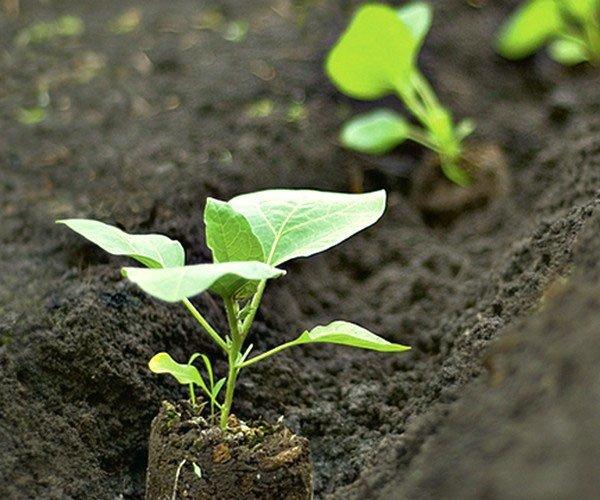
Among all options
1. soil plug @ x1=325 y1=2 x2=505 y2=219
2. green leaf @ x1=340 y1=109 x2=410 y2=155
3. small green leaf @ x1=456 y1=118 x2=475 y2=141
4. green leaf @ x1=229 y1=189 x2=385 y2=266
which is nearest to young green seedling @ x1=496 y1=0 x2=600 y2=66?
small green leaf @ x1=456 y1=118 x2=475 y2=141

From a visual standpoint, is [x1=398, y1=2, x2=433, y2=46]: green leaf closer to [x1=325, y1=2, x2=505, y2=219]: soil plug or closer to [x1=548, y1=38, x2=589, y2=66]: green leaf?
[x1=325, y1=2, x2=505, y2=219]: soil plug

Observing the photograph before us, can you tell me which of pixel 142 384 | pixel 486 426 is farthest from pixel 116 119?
pixel 486 426

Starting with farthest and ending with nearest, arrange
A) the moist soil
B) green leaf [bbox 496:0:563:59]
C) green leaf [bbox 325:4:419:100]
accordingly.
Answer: green leaf [bbox 496:0:563:59], green leaf [bbox 325:4:419:100], the moist soil

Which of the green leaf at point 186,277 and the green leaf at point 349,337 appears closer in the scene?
the green leaf at point 186,277

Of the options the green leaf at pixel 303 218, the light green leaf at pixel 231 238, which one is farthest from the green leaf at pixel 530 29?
the light green leaf at pixel 231 238

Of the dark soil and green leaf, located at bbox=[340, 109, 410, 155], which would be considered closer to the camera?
the dark soil

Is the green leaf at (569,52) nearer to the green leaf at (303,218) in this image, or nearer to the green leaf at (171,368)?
the green leaf at (303,218)

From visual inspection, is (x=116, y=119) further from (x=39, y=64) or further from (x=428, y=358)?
(x=428, y=358)
